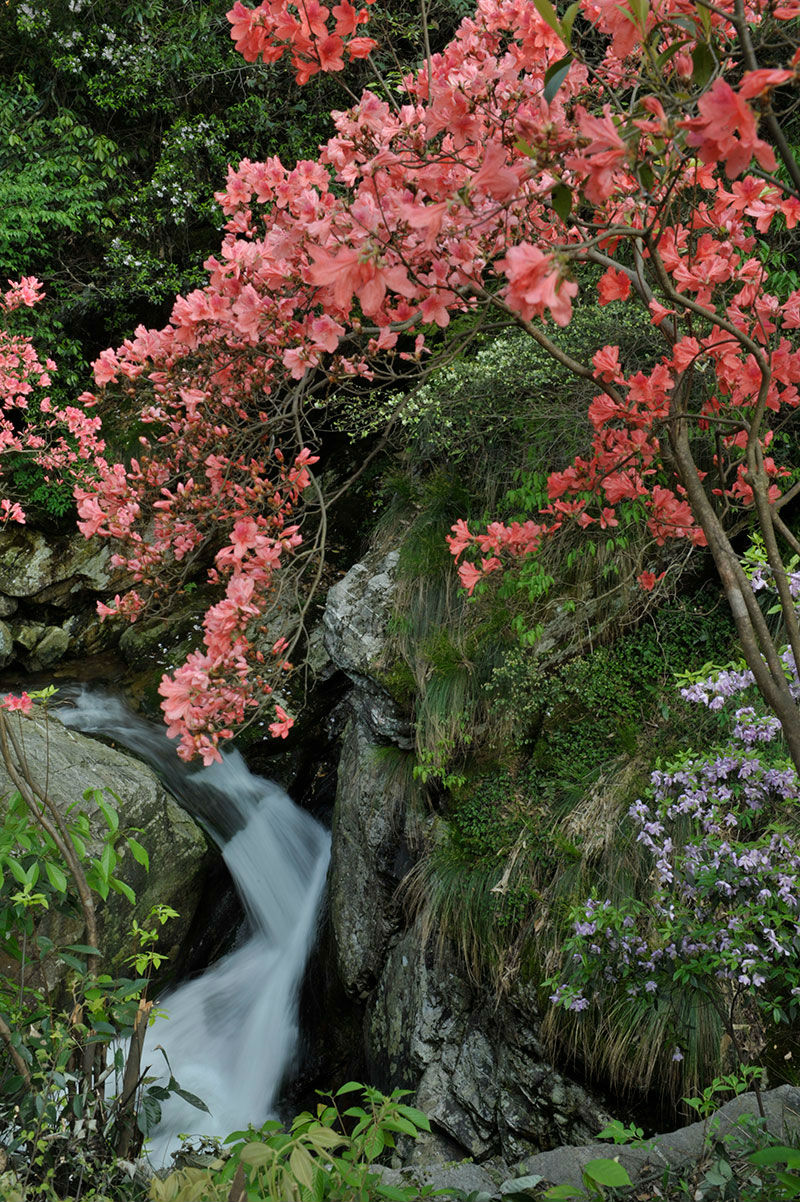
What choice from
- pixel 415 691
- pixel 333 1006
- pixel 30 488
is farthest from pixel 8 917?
pixel 30 488

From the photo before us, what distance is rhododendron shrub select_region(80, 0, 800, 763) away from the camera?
0.97m

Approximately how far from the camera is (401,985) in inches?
125

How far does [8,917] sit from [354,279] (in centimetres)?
138

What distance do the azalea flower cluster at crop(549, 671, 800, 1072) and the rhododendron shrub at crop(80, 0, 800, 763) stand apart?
689 mm

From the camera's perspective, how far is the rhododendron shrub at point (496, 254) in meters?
0.97

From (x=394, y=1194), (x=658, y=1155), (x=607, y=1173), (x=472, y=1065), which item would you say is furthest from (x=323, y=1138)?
(x=472, y=1065)

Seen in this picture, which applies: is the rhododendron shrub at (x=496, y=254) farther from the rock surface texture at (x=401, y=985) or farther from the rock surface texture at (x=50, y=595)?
the rock surface texture at (x=50, y=595)

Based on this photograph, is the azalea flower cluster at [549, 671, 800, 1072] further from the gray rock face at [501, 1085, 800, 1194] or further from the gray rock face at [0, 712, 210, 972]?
the gray rock face at [0, 712, 210, 972]

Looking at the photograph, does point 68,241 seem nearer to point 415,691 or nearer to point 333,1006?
point 415,691

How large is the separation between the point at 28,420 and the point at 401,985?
5.27 meters

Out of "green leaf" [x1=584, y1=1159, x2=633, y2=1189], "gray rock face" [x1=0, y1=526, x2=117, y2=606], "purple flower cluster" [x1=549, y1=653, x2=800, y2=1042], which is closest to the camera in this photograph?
"green leaf" [x1=584, y1=1159, x2=633, y2=1189]

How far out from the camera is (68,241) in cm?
690

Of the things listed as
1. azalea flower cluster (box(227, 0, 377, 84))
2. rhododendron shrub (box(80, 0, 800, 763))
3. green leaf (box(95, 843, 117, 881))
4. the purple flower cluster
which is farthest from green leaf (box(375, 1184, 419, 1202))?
azalea flower cluster (box(227, 0, 377, 84))

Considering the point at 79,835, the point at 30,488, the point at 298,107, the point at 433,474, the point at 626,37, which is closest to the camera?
the point at 626,37
